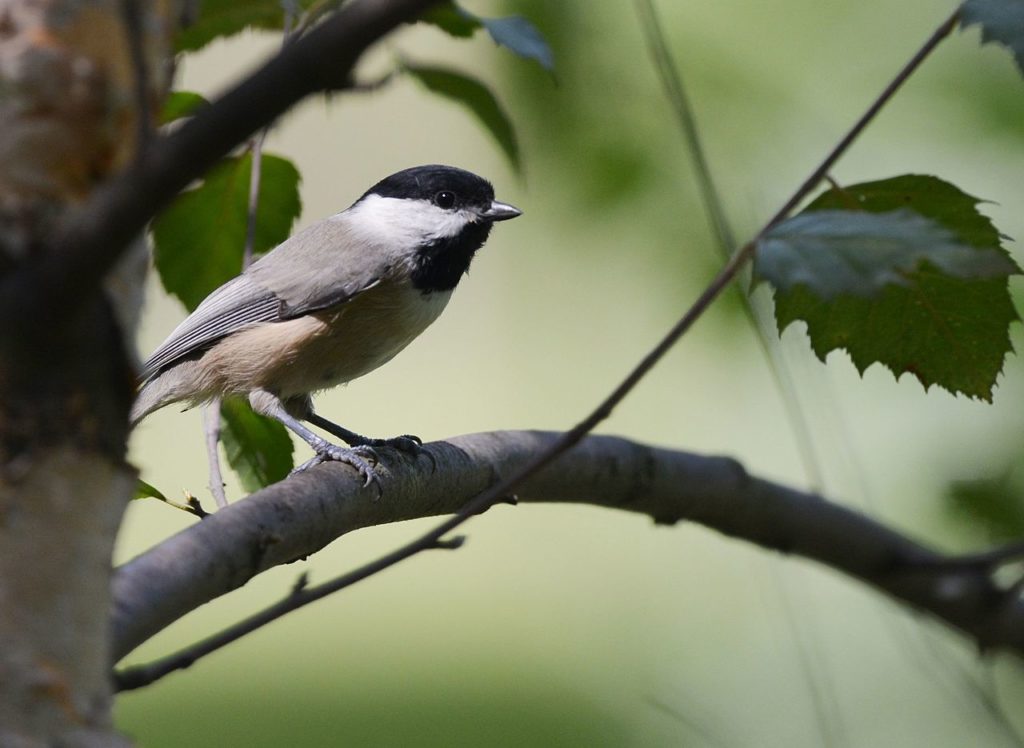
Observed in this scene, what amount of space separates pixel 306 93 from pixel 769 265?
0.24 m

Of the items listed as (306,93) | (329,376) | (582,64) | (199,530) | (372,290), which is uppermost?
(582,64)

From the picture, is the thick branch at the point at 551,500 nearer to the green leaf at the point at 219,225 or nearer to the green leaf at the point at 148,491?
the green leaf at the point at 148,491

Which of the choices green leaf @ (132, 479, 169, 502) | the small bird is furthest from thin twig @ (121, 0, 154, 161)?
the small bird

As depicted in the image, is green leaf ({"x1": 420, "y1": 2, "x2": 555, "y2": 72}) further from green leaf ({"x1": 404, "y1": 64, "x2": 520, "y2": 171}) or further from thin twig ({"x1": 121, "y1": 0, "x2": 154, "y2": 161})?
thin twig ({"x1": 121, "y1": 0, "x2": 154, "y2": 161})

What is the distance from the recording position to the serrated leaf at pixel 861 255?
49cm

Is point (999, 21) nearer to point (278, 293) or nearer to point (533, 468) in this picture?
point (533, 468)

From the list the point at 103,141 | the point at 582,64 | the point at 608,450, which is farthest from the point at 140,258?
the point at 582,64

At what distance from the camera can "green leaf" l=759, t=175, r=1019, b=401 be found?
696 mm

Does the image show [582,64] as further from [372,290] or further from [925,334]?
[925,334]

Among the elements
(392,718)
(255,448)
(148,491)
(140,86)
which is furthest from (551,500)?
(392,718)

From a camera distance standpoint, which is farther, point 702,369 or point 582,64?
point 702,369

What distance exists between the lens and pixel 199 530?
0.70 metres

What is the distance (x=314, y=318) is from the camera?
1.42 m

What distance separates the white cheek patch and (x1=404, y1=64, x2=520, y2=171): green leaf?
0.56m
